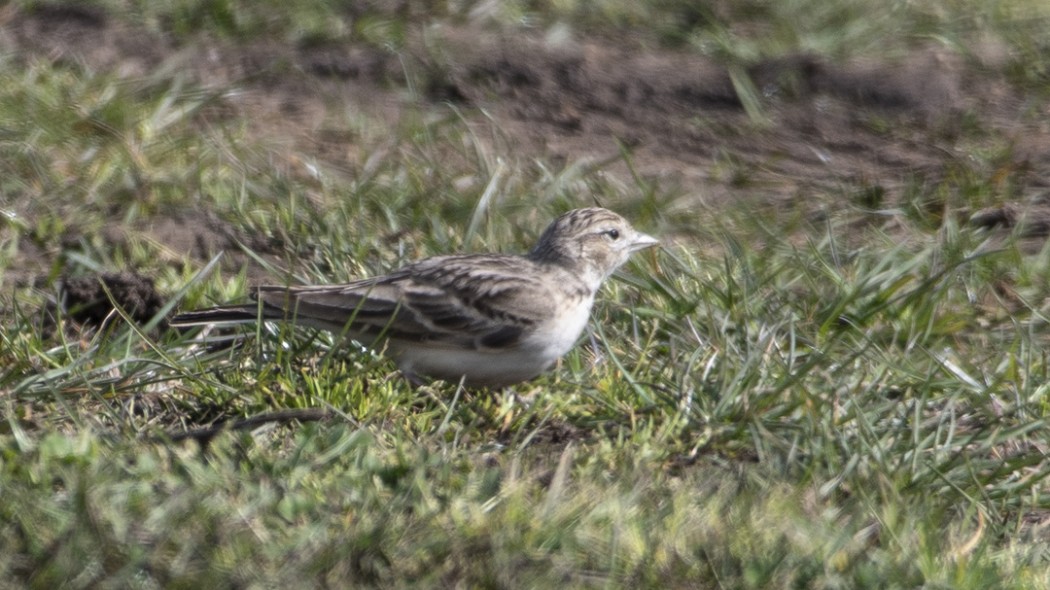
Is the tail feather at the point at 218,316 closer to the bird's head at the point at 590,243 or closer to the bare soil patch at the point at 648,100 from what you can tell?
the bird's head at the point at 590,243

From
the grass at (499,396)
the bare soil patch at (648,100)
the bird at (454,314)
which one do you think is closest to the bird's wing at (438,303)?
the bird at (454,314)

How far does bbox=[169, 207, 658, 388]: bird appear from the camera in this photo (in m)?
5.65

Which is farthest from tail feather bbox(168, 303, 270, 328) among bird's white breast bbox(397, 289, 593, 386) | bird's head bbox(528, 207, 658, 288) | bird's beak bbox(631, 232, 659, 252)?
bird's beak bbox(631, 232, 659, 252)

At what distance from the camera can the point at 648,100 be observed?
909 centimetres

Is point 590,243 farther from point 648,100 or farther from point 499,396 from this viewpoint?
point 648,100

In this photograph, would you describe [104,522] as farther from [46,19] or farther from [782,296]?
[46,19]

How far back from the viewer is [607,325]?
630 cm

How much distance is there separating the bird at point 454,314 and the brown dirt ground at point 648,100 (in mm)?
2060

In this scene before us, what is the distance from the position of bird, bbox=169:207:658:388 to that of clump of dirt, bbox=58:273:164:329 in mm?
591

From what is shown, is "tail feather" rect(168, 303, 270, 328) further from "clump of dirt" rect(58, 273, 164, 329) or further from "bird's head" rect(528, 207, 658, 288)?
"bird's head" rect(528, 207, 658, 288)

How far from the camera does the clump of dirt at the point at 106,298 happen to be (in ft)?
20.3

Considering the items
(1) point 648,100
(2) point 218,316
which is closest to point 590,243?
(2) point 218,316

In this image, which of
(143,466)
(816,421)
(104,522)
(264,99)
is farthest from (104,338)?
(264,99)

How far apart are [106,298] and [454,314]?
4.73ft
